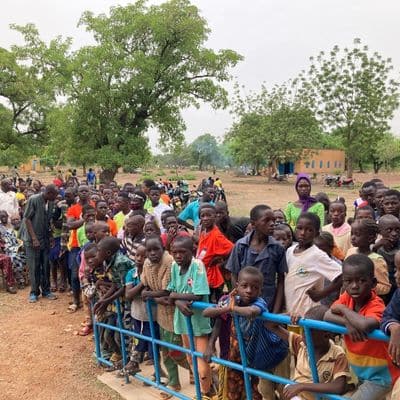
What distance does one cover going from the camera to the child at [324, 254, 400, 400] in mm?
2113

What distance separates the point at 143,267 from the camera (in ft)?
12.3

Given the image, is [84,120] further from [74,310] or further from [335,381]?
[335,381]

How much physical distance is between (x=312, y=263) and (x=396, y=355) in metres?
1.27

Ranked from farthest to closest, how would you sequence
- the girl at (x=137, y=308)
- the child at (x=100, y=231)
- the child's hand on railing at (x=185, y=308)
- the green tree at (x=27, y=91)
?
the green tree at (x=27, y=91) → the child at (x=100, y=231) → the girl at (x=137, y=308) → the child's hand on railing at (x=185, y=308)

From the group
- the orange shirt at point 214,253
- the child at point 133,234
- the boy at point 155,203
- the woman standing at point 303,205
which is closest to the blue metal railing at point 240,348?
the child at point 133,234

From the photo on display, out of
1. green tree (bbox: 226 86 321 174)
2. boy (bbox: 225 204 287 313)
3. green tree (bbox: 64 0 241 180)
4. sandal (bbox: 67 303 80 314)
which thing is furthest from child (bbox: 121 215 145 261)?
green tree (bbox: 226 86 321 174)

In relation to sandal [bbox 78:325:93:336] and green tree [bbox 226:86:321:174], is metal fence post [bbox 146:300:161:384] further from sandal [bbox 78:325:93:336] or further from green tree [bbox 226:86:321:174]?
green tree [bbox 226:86:321:174]

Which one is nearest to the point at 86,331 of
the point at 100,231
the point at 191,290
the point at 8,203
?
the point at 100,231

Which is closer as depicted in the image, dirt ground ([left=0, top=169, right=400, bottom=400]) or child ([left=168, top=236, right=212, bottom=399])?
child ([left=168, top=236, right=212, bottom=399])

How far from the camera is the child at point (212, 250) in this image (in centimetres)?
411

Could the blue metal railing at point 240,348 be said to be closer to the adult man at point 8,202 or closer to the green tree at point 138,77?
the adult man at point 8,202

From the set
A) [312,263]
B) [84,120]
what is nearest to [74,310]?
[312,263]

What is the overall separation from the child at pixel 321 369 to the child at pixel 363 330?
104 millimetres

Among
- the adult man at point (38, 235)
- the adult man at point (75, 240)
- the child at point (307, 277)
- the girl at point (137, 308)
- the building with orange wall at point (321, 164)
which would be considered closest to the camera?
the child at point (307, 277)
